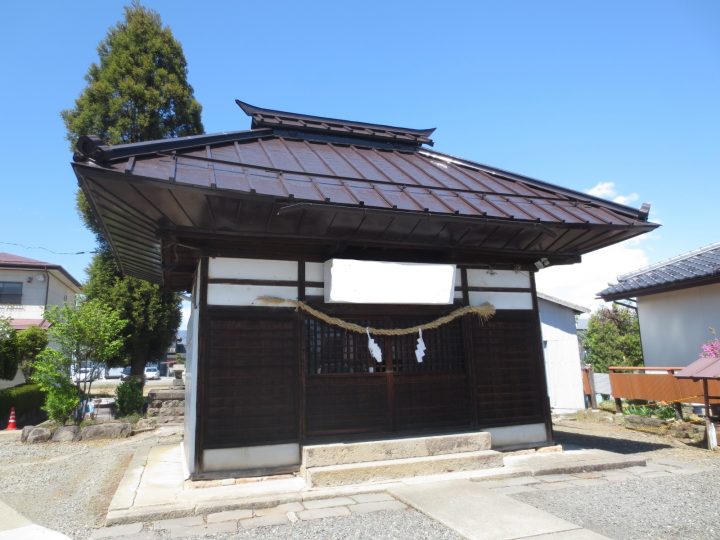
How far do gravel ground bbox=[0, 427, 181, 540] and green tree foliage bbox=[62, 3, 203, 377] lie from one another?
21.9 ft

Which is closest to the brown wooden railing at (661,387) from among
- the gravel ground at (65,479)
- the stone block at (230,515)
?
the stone block at (230,515)

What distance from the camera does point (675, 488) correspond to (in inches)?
231

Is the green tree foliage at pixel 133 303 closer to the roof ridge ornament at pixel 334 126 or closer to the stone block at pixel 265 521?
the roof ridge ornament at pixel 334 126

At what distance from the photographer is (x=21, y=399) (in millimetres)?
16609

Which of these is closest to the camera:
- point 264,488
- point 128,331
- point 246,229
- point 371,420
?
point 264,488

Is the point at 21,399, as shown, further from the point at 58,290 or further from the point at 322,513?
the point at 322,513

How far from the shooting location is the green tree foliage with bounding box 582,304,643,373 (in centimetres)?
2183

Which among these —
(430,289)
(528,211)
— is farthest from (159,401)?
(528,211)

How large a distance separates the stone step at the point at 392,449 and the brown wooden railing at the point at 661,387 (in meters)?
6.25

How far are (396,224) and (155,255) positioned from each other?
436 cm

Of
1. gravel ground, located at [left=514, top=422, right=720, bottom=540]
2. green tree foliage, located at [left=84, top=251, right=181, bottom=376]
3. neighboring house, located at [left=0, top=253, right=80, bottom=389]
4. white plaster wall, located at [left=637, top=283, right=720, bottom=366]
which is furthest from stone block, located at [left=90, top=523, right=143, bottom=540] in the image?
neighboring house, located at [left=0, top=253, right=80, bottom=389]

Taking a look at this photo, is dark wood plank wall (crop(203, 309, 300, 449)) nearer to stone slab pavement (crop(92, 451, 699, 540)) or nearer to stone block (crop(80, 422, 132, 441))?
stone slab pavement (crop(92, 451, 699, 540))

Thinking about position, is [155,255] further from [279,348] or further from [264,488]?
[264,488]

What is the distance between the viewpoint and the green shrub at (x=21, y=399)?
1582cm
